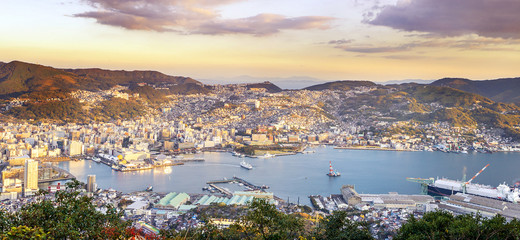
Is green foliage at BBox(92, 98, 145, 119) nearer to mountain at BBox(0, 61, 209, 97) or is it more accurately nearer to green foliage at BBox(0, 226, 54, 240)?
mountain at BBox(0, 61, 209, 97)

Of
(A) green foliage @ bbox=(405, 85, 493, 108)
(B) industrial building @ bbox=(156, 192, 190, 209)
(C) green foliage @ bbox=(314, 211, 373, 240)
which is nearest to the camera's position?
(C) green foliage @ bbox=(314, 211, 373, 240)

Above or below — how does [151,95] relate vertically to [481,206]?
above

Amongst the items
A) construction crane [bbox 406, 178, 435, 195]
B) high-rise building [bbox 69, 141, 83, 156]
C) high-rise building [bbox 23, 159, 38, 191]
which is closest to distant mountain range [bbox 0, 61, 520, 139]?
high-rise building [bbox 69, 141, 83, 156]

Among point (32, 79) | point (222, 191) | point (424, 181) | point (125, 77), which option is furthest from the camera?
point (125, 77)

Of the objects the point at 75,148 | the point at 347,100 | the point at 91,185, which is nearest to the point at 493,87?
the point at 347,100

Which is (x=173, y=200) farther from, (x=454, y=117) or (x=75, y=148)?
(x=454, y=117)

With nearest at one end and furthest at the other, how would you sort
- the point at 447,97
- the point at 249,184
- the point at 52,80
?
1. the point at 249,184
2. the point at 447,97
3. the point at 52,80
